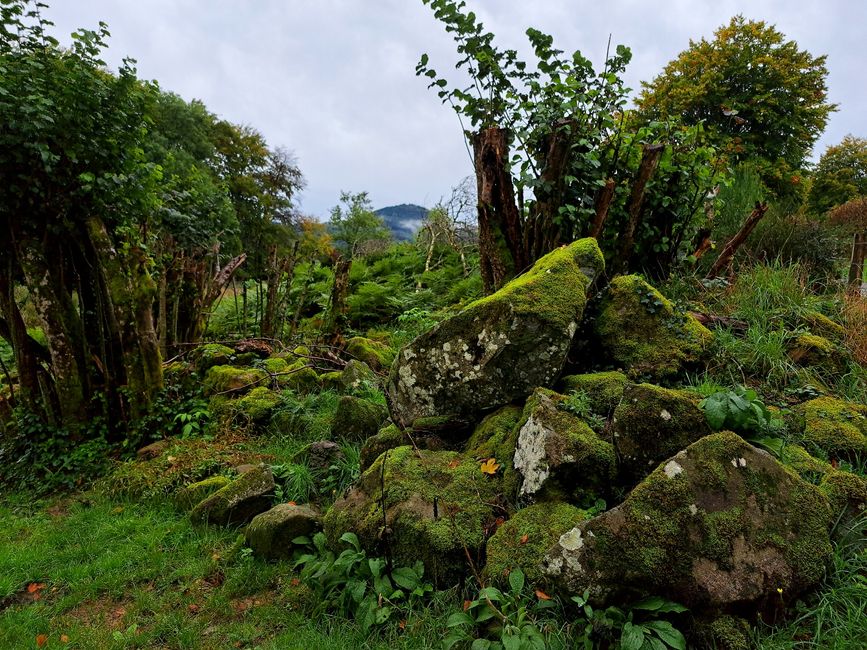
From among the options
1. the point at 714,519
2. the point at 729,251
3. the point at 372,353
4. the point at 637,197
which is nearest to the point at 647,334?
the point at 714,519

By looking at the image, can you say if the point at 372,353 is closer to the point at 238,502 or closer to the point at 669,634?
the point at 238,502

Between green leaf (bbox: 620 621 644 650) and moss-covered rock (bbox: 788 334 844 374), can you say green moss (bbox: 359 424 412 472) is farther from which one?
moss-covered rock (bbox: 788 334 844 374)

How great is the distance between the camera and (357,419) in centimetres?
495

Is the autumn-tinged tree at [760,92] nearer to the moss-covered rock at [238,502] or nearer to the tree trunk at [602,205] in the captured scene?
the tree trunk at [602,205]

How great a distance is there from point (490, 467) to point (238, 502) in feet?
7.86

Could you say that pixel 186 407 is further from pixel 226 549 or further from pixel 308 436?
pixel 226 549

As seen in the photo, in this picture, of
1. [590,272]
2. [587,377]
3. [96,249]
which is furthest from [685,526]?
[96,249]

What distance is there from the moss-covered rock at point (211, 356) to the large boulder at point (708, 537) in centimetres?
658

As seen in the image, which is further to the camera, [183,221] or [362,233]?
[362,233]

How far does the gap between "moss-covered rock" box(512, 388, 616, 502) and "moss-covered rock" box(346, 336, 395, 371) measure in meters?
4.29

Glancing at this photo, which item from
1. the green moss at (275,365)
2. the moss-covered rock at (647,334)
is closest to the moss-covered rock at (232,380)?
the green moss at (275,365)

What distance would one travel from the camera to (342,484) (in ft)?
14.1

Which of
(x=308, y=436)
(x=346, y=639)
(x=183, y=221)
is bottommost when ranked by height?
(x=346, y=639)

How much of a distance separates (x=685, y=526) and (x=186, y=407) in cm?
613
